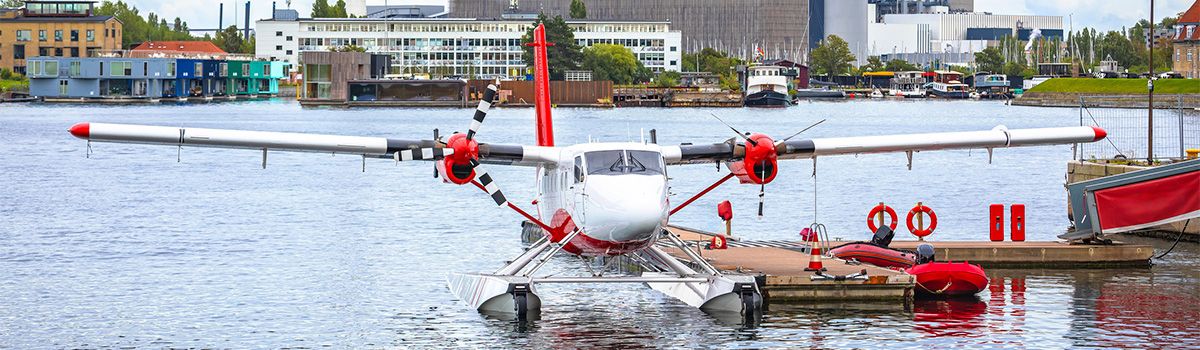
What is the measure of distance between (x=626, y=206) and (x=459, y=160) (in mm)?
2959

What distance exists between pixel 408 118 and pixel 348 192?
7855 cm

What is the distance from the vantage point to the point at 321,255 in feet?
124

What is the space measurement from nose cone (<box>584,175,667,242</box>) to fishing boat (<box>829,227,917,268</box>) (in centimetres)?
825

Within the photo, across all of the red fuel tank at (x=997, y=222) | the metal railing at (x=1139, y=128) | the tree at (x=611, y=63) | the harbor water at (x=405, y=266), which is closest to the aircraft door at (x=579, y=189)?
the harbor water at (x=405, y=266)

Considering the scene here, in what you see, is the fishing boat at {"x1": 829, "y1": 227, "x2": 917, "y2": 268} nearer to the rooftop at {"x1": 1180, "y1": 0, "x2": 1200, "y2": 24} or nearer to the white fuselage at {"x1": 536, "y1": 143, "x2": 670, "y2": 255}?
the white fuselage at {"x1": 536, "y1": 143, "x2": 670, "y2": 255}

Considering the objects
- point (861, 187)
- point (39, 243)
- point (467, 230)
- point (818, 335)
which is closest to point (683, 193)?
point (861, 187)

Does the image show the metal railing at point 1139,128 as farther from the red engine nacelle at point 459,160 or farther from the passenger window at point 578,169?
the red engine nacelle at point 459,160

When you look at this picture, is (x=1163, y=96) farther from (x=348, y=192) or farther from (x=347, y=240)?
(x=347, y=240)

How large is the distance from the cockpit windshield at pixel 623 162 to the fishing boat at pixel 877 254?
8.03 metres

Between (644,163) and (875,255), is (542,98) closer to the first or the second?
(875,255)

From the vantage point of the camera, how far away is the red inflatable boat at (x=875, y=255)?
29.9 m

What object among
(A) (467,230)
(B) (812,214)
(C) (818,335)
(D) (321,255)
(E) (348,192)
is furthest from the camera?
(E) (348,192)

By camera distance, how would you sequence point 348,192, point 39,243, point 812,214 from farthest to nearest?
point 348,192
point 812,214
point 39,243

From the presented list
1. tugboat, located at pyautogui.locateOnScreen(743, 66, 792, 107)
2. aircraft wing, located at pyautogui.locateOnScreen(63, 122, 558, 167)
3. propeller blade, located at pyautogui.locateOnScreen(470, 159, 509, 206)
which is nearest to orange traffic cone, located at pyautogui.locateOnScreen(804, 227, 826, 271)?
aircraft wing, located at pyautogui.locateOnScreen(63, 122, 558, 167)
